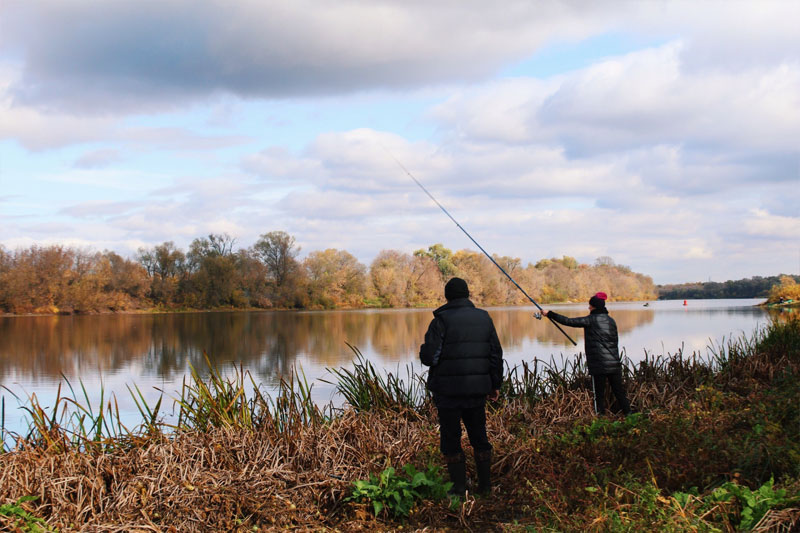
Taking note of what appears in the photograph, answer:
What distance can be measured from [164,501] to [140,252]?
56.7m

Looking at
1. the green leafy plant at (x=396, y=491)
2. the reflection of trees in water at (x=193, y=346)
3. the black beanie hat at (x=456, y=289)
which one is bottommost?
the reflection of trees in water at (x=193, y=346)

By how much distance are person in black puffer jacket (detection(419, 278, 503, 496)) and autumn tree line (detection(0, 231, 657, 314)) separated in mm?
49978

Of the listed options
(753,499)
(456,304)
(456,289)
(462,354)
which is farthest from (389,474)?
(753,499)

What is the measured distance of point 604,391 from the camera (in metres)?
7.52

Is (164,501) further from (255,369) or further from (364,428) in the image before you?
(255,369)

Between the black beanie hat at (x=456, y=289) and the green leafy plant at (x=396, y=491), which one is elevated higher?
the black beanie hat at (x=456, y=289)

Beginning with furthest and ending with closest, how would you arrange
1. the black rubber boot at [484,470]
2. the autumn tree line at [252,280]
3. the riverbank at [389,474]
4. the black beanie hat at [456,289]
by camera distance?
the autumn tree line at [252,280] < the black beanie hat at [456,289] < the black rubber boot at [484,470] < the riverbank at [389,474]

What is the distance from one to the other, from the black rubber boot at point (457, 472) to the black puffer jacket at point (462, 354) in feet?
1.69

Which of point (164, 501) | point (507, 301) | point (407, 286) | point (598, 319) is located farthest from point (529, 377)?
point (507, 301)

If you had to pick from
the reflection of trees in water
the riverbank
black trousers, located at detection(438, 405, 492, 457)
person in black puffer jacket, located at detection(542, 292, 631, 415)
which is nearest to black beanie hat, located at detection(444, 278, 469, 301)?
black trousers, located at detection(438, 405, 492, 457)

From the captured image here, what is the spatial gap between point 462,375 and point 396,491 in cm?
99

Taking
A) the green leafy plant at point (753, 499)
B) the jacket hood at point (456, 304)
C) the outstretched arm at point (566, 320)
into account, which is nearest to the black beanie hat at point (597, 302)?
the outstretched arm at point (566, 320)

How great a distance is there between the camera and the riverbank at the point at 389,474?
13.7 ft

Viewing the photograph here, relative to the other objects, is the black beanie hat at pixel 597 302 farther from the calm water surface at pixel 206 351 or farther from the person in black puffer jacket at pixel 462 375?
the calm water surface at pixel 206 351
